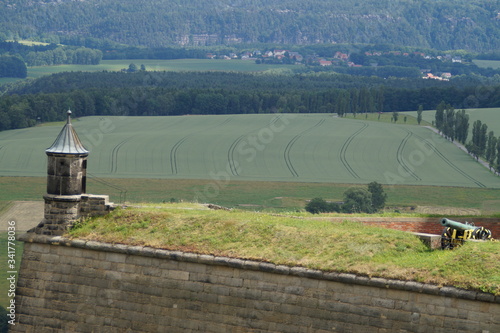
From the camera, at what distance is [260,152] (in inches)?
5507

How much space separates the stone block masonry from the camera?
902 inches

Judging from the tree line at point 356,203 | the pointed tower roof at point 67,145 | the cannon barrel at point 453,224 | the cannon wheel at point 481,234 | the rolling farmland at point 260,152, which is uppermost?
the pointed tower roof at point 67,145

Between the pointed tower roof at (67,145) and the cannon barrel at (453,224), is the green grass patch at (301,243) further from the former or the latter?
the pointed tower roof at (67,145)

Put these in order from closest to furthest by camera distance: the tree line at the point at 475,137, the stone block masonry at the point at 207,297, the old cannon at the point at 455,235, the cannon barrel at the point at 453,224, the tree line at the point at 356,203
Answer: the stone block masonry at the point at 207,297
the cannon barrel at the point at 453,224
the old cannon at the point at 455,235
the tree line at the point at 356,203
the tree line at the point at 475,137

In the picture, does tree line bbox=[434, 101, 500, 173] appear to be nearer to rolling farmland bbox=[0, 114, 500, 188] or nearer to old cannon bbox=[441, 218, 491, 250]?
rolling farmland bbox=[0, 114, 500, 188]

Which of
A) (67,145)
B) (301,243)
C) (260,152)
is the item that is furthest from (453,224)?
(260,152)

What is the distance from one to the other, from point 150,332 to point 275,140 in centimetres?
12137

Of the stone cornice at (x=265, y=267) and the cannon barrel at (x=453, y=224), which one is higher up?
the cannon barrel at (x=453, y=224)

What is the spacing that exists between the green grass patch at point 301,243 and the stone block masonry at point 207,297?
378 millimetres

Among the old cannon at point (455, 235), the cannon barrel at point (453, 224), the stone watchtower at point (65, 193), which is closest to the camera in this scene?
the cannon barrel at point (453, 224)

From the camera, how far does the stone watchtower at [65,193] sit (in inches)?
1153

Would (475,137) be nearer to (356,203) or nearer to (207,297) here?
(356,203)

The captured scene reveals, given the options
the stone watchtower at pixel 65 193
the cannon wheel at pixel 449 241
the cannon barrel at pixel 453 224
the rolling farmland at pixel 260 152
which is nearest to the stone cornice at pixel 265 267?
the stone watchtower at pixel 65 193

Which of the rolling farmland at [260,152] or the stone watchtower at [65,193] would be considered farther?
the rolling farmland at [260,152]
